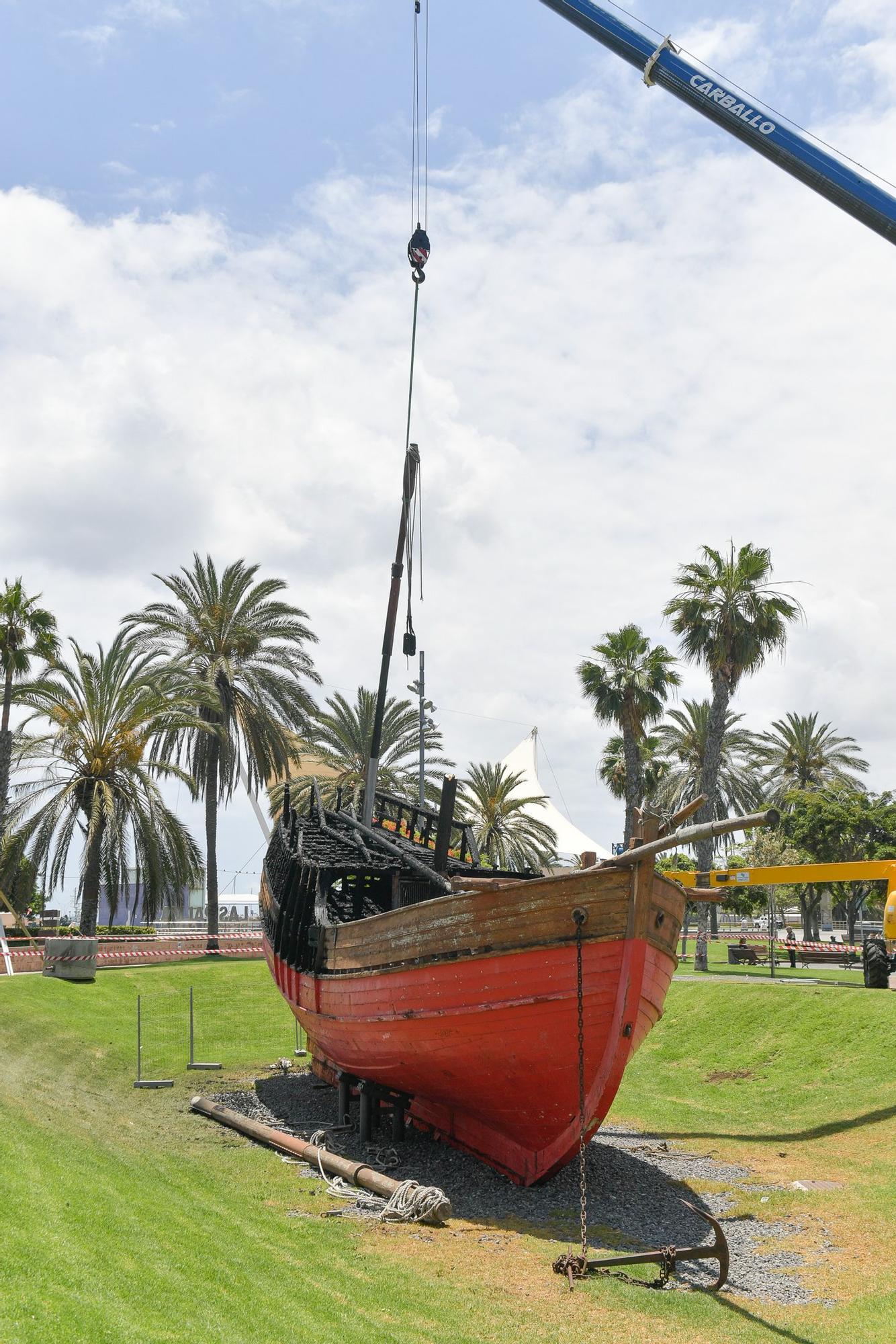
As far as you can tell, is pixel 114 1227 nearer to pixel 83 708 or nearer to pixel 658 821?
pixel 658 821

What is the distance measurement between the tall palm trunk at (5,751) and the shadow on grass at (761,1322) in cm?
2744

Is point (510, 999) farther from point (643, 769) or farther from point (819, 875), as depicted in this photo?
point (643, 769)

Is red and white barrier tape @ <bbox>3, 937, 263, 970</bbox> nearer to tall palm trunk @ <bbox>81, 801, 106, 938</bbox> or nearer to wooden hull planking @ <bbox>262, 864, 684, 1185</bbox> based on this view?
tall palm trunk @ <bbox>81, 801, 106, 938</bbox>

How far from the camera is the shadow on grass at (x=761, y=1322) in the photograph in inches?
299

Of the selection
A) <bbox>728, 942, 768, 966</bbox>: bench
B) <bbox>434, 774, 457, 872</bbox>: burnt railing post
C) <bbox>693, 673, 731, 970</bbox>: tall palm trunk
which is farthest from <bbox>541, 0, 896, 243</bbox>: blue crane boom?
<bbox>728, 942, 768, 966</bbox>: bench

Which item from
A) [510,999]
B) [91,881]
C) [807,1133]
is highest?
[91,881]

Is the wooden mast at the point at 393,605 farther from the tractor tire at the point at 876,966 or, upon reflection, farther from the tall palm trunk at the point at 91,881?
the tall palm trunk at the point at 91,881

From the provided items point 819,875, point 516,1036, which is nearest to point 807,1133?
point 819,875

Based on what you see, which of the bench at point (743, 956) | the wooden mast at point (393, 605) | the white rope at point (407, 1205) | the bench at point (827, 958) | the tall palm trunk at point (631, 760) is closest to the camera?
the white rope at point (407, 1205)

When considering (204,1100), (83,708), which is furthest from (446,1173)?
(83,708)

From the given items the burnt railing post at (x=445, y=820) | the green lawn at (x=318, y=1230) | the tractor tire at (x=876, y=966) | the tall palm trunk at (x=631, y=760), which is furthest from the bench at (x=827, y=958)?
the burnt railing post at (x=445, y=820)

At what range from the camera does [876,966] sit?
2159 centimetres

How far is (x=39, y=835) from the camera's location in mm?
31000

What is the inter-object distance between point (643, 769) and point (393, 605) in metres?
30.7
